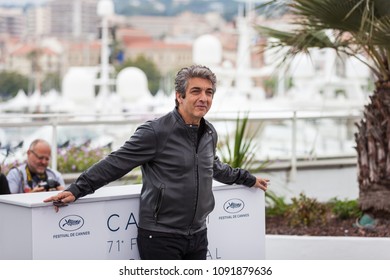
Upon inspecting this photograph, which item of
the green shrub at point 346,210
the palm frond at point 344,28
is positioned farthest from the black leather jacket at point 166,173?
the green shrub at point 346,210

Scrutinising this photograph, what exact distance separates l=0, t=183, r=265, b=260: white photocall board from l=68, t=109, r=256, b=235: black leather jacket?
17 cm

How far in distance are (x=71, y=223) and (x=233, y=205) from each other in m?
1.17

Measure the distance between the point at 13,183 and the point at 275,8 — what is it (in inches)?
129

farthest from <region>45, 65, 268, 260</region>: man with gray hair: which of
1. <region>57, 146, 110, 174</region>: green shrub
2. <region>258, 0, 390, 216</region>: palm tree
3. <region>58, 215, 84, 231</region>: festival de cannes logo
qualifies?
<region>57, 146, 110, 174</region>: green shrub

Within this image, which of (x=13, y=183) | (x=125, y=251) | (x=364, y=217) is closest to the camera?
(x=125, y=251)

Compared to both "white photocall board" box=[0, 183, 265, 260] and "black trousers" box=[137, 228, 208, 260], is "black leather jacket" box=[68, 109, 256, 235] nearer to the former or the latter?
"black trousers" box=[137, 228, 208, 260]

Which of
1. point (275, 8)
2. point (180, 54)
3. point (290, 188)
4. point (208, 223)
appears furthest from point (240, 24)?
point (180, 54)

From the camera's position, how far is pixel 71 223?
500 centimetres

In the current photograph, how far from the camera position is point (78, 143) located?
1201 cm

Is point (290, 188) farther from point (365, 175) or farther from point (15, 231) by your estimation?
point (15, 231)

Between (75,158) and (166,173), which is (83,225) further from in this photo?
(75,158)

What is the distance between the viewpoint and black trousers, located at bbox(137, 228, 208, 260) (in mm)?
4973

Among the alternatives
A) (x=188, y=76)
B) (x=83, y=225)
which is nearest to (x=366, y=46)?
(x=188, y=76)
